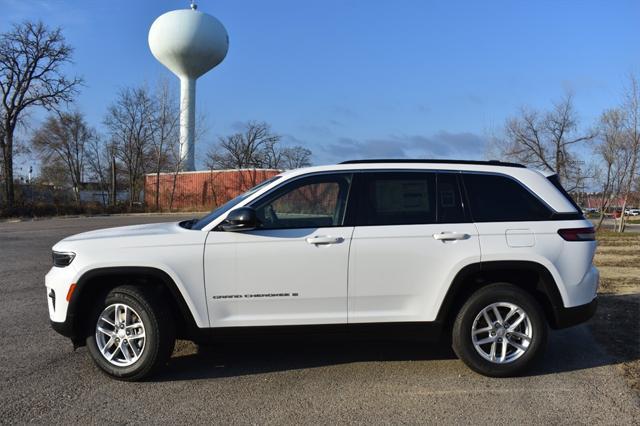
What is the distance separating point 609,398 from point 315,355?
8.58ft

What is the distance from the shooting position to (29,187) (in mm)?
42656

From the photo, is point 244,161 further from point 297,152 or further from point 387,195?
point 387,195

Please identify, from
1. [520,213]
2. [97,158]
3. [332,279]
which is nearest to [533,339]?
[520,213]

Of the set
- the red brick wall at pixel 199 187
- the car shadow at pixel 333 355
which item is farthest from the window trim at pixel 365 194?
the red brick wall at pixel 199 187

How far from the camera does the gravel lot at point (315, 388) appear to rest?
12.8ft

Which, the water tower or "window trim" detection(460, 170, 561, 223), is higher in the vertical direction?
the water tower

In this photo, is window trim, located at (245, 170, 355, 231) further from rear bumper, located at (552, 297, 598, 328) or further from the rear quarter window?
rear bumper, located at (552, 297, 598, 328)

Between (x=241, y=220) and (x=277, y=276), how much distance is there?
57cm

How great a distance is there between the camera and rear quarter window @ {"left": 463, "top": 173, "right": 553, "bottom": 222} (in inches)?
187

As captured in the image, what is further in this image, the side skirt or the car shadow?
the car shadow

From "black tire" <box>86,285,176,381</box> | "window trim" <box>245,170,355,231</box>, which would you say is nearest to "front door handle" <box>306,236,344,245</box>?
"window trim" <box>245,170,355,231</box>

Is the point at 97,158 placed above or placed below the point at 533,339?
above

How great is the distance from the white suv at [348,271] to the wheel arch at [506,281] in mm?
13

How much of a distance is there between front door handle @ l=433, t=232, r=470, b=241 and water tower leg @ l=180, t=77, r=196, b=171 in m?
50.0
